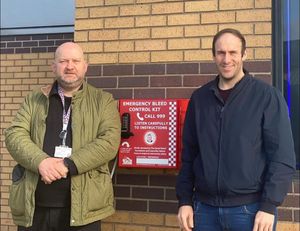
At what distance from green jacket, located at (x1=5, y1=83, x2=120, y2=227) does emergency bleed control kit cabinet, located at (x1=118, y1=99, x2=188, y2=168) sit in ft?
0.93

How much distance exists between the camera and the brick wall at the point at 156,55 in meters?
3.13

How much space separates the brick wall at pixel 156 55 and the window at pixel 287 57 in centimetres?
9

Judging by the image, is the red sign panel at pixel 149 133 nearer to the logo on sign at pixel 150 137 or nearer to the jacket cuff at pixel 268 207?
the logo on sign at pixel 150 137

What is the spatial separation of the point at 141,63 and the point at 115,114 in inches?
24.9

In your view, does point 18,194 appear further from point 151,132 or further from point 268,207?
point 268,207

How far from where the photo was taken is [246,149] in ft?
7.27

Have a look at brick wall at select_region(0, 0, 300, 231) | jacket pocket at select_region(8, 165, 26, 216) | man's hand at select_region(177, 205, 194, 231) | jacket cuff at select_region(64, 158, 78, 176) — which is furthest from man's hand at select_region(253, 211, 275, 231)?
jacket pocket at select_region(8, 165, 26, 216)

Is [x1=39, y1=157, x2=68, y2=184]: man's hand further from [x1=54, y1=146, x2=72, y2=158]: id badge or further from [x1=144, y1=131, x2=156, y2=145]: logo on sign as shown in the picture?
[x1=144, y1=131, x2=156, y2=145]: logo on sign

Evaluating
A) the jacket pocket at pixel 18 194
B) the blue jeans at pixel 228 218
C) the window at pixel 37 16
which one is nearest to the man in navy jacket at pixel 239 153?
the blue jeans at pixel 228 218

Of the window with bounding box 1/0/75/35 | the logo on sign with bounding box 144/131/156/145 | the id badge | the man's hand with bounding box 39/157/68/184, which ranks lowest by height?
the man's hand with bounding box 39/157/68/184

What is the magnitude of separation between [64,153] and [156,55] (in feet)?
3.56

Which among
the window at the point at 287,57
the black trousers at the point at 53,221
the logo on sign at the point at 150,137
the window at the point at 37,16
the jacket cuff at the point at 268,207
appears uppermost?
the window at the point at 37,16

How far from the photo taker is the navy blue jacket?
2188 millimetres

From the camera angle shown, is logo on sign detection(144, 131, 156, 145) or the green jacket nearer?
the green jacket
